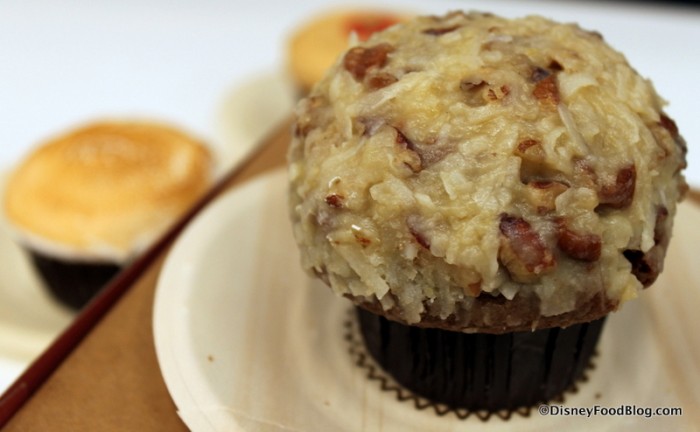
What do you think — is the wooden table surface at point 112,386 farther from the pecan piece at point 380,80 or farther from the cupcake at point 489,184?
the pecan piece at point 380,80

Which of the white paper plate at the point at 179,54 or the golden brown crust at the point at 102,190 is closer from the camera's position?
the golden brown crust at the point at 102,190

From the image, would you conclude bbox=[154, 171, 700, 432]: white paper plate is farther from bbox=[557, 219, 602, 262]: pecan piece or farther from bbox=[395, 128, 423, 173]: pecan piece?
bbox=[395, 128, 423, 173]: pecan piece

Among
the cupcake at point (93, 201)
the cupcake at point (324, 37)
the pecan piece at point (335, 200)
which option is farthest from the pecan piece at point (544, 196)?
the cupcake at point (324, 37)

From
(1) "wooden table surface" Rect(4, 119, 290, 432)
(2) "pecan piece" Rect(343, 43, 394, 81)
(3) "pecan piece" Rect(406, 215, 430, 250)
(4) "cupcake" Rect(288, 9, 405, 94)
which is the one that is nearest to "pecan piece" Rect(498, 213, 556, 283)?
(3) "pecan piece" Rect(406, 215, 430, 250)

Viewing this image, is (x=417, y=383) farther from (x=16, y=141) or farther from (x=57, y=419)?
(x=16, y=141)

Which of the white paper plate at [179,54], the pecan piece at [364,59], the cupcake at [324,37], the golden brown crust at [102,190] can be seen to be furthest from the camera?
the white paper plate at [179,54]

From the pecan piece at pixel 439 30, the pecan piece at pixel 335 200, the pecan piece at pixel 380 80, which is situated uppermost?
the pecan piece at pixel 439 30
